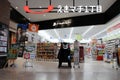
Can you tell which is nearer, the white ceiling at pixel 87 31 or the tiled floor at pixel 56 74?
the tiled floor at pixel 56 74

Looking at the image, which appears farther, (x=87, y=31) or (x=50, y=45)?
(x=87, y=31)

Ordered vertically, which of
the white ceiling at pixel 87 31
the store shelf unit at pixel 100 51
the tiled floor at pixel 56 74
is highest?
the white ceiling at pixel 87 31

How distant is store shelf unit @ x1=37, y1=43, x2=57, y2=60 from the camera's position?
18234 millimetres

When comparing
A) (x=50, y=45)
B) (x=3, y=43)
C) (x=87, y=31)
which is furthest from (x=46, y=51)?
(x=87, y=31)

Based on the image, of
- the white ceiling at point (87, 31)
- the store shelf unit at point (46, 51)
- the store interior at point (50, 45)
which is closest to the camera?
the store interior at point (50, 45)

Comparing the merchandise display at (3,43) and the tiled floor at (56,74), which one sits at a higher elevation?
the merchandise display at (3,43)

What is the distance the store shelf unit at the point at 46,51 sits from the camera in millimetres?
18234

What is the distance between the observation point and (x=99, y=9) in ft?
29.1

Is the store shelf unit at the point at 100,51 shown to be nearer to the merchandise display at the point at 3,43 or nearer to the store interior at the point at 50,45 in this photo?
the store interior at the point at 50,45

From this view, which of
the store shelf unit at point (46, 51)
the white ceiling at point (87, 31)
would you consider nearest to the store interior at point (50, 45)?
the store shelf unit at point (46, 51)

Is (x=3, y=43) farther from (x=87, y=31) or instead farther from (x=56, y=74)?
(x=87, y=31)

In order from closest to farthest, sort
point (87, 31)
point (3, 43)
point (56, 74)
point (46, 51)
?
point (56, 74)
point (3, 43)
point (46, 51)
point (87, 31)

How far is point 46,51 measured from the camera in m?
18.4

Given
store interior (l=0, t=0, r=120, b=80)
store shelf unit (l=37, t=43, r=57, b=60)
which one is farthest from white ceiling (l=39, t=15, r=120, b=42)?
store shelf unit (l=37, t=43, r=57, b=60)
